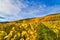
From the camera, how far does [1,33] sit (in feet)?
18.2

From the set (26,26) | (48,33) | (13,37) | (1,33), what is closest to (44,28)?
(48,33)

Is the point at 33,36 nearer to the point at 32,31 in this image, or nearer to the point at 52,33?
the point at 32,31

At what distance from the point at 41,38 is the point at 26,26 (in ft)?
2.44

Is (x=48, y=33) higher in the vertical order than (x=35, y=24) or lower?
lower

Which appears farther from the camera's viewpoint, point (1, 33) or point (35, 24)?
point (35, 24)

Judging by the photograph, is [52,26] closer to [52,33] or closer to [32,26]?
[52,33]

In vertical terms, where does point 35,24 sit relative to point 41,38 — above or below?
above

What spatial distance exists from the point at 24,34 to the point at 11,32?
0.46 metres

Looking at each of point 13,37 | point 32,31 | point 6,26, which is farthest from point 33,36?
point 6,26

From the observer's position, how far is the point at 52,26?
607 cm

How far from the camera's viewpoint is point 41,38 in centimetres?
555

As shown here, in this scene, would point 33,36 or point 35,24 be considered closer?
point 33,36

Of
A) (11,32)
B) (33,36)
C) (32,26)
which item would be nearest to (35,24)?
(32,26)

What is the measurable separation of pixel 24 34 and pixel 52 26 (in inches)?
46.2
